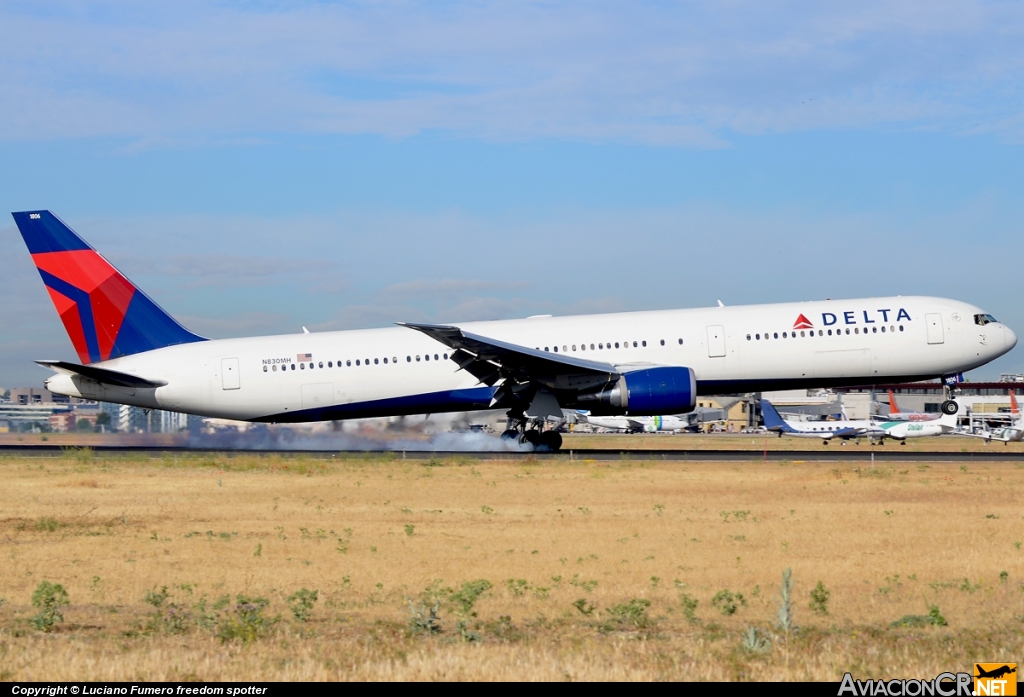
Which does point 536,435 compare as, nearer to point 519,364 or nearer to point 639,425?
point 519,364

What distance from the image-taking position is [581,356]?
3403 centimetres

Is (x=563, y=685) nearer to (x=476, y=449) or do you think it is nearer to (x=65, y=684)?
(x=65, y=684)

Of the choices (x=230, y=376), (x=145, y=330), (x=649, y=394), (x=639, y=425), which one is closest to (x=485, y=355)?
(x=649, y=394)

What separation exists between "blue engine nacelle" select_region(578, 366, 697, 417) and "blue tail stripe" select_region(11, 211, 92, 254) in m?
17.6

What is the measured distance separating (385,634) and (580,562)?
5.63 m

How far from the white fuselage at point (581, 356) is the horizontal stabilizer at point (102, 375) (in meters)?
0.29

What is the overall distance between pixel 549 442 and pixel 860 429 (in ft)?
110

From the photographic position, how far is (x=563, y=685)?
7996mm

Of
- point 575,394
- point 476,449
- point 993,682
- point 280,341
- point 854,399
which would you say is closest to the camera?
point 993,682

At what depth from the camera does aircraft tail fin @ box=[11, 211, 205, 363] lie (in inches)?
1377

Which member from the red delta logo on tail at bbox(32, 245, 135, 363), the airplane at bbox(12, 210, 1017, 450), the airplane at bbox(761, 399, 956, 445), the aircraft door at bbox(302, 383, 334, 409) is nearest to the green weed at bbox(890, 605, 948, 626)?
the airplane at bbox(12, 210, 1017, 450)

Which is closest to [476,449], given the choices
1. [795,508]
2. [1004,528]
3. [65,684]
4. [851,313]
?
[851,313]

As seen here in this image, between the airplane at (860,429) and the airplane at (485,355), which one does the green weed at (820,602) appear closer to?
the airplane at (485,355)

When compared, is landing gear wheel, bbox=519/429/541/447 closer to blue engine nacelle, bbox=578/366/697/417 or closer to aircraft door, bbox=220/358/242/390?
blue engine nacelle, bbox=578/366/697/417
